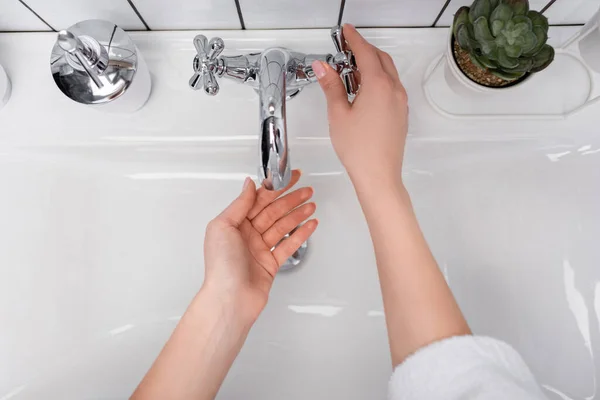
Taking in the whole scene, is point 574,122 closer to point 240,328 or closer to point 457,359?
point 457,359

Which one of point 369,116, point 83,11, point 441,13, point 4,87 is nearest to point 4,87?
point 4,87

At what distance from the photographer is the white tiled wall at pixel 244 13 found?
1.62ft

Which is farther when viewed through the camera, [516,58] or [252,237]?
[252,237]

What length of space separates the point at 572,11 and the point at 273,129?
419 mm

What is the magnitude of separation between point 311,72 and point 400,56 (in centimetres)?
15

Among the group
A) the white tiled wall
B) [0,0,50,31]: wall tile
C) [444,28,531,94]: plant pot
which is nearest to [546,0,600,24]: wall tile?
the white tiled wall

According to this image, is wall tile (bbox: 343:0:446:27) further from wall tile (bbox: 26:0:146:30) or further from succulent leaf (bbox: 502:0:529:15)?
wall tile (bbox: 26:0:146:30)

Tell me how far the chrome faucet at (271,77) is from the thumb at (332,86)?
1 centimetres

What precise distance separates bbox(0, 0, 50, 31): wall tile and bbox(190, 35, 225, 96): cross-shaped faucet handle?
26cm

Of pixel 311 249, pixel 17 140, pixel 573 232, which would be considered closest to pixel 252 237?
pixel 311 249

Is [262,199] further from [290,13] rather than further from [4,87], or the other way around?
[4,87]

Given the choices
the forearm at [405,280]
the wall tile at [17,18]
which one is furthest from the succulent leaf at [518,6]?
the wall tile at [17,18]

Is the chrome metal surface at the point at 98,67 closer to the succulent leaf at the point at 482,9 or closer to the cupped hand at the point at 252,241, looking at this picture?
the cupped hand at the point at 252,241

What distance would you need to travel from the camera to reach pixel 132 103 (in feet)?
1.66
